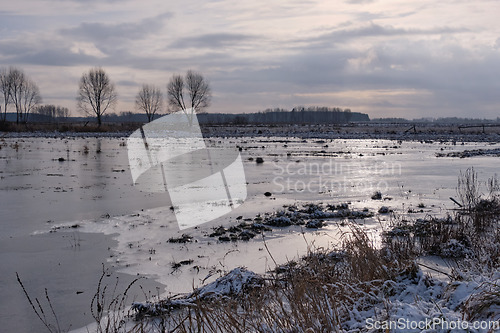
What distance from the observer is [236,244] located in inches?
352

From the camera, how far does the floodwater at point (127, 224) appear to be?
687cm

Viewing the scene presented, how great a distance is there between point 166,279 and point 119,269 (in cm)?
94

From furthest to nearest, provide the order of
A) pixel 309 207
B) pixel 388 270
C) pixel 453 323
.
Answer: pixel 309 207
pixel 388 270
pixel 453 323

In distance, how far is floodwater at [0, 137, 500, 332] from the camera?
6.87 metres

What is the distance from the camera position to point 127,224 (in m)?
10.5

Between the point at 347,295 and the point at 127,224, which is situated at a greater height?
the point at 347,295

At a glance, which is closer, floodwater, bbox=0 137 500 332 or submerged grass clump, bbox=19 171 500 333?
submerged grass clump, bbox=19 171 500 333

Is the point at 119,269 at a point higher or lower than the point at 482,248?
lower

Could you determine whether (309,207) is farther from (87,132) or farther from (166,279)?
(87,132)

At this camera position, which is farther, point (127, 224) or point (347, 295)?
point (127, 224)

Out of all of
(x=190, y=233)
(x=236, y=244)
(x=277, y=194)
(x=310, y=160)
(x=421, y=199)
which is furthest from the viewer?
(x=310, y=160)

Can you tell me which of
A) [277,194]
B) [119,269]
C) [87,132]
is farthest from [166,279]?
[87,132]

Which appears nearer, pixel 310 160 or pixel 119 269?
pixel 119 269

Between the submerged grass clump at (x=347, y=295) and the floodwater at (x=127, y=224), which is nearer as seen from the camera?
the submerged grass clump at (x=347, y=295)
